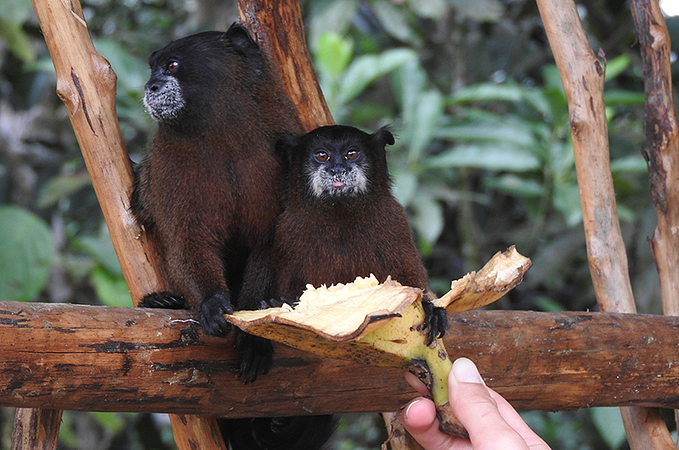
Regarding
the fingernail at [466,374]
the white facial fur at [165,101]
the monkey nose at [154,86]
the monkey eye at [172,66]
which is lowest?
the fingernail at [466,374]

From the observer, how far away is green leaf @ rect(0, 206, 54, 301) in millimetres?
3115

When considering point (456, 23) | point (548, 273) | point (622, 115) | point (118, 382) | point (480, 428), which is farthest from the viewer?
point (622, 115)

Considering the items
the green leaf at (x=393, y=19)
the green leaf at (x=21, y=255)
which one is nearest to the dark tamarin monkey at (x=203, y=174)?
the green leaf at (x=21, y=255)

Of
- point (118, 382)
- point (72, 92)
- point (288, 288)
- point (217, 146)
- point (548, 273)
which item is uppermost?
point (72, 92)

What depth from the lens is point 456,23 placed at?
4809 millimetres

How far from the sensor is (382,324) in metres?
1.13

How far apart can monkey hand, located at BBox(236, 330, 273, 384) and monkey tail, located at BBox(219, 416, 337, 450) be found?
2.14 feet

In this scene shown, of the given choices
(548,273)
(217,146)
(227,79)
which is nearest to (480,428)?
(217,146)

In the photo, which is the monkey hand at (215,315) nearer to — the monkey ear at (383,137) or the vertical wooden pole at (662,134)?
the monkey ear at (383,137)

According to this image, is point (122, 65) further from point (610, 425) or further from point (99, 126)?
point (610, 425)

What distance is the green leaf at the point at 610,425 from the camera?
3.38 meters

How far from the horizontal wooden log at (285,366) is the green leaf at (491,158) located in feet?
5.63

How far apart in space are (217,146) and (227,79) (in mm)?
229

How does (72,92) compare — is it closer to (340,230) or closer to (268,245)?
(268,245)
